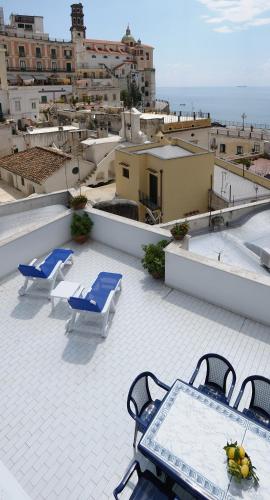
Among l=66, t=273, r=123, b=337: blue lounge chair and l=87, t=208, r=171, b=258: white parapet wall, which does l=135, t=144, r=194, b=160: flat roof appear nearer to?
l=87, t=208, r=171, b=258: white parapet wall

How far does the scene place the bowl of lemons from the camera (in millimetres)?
3792

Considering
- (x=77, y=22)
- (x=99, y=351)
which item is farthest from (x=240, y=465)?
(x=77, y=22)

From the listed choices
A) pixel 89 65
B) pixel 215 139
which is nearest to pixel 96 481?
pixel 215 139

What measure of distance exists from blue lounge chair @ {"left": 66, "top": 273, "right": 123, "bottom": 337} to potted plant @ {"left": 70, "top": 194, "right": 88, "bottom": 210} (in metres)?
3.34

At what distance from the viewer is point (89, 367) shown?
668 cm

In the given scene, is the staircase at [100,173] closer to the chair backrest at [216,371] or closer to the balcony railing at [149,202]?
the balcony railing at [149,202]

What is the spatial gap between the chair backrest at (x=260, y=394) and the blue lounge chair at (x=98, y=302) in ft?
10.8

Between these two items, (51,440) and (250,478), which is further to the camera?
(51,440)

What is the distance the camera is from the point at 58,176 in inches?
885

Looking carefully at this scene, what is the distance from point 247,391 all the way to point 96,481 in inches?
108

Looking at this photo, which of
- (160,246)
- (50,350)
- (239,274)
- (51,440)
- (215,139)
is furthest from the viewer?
(215,139)

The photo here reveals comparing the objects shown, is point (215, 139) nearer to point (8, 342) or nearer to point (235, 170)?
point (235, 170)

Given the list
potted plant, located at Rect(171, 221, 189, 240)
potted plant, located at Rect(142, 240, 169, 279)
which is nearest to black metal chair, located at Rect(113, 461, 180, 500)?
potted plant, located at Rect(142, 240, 169, 279)

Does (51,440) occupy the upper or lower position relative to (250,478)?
lower
